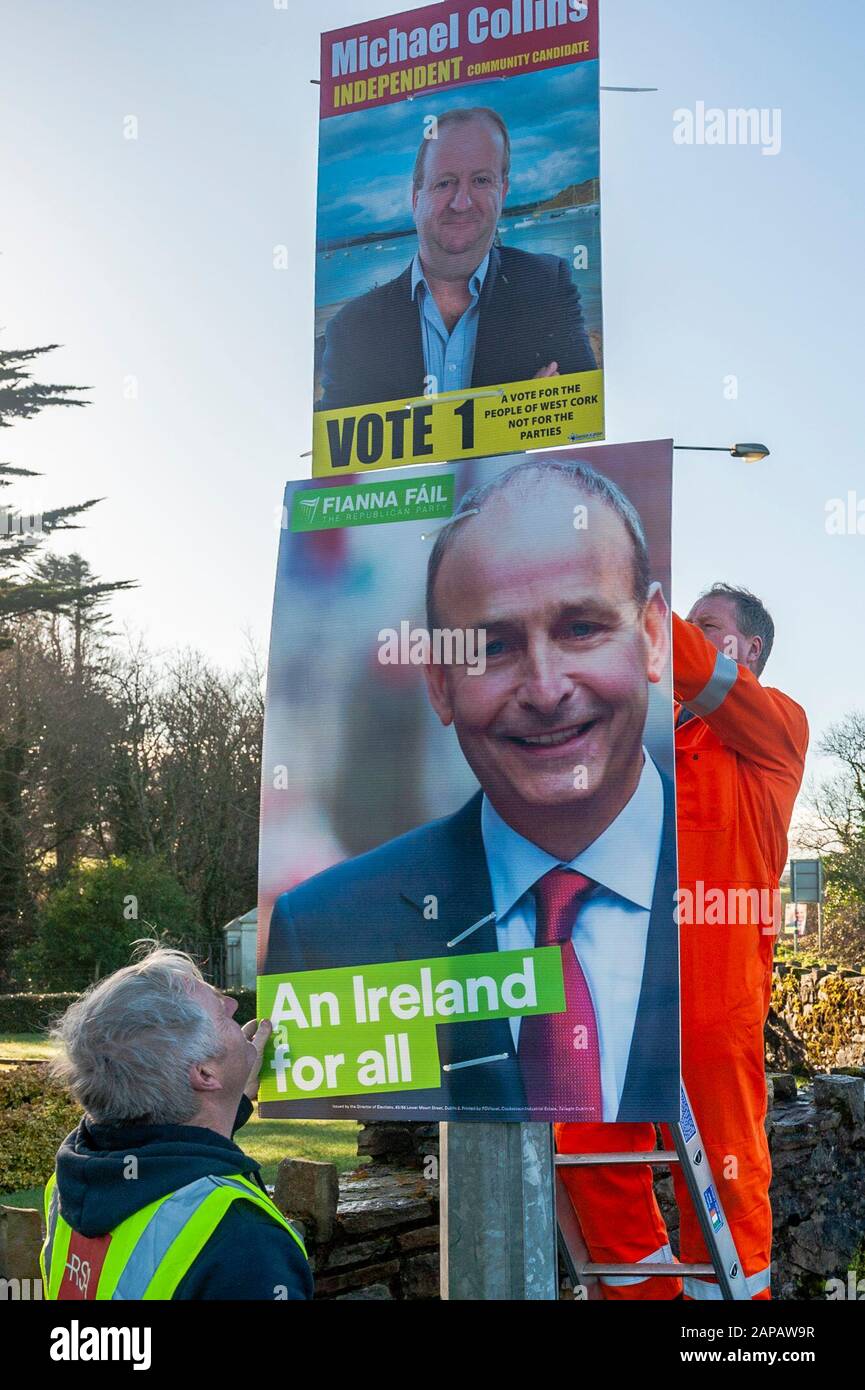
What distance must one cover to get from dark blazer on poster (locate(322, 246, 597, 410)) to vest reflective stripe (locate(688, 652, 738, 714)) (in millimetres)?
970

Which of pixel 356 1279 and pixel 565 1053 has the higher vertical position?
pixel 565 1053

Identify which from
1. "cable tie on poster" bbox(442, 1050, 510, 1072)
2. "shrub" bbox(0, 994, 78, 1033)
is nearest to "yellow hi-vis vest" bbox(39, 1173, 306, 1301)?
"cable tie on poster" bbox(442, 1050, 510, 1072)

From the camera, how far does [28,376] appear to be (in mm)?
22219

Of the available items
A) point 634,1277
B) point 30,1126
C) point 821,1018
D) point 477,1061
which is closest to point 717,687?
point 477,1061

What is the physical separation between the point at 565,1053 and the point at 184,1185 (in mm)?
1245

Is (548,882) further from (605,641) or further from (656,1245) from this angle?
(656,1245)

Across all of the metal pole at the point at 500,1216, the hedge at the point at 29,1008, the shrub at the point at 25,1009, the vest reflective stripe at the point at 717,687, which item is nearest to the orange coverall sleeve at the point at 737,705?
the vest reflective stripe at the point at 717,687

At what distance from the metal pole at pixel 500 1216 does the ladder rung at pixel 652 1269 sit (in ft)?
1.88

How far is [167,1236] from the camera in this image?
1.88 metres

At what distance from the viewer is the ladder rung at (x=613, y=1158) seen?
3445mm

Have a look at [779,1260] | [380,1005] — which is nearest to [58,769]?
[779,1260]

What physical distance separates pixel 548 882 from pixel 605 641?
0.59 metres

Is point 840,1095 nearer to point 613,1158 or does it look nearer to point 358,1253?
point 358,1253

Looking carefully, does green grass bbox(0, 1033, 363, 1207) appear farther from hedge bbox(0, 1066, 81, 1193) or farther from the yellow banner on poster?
the yellow banner on poster
